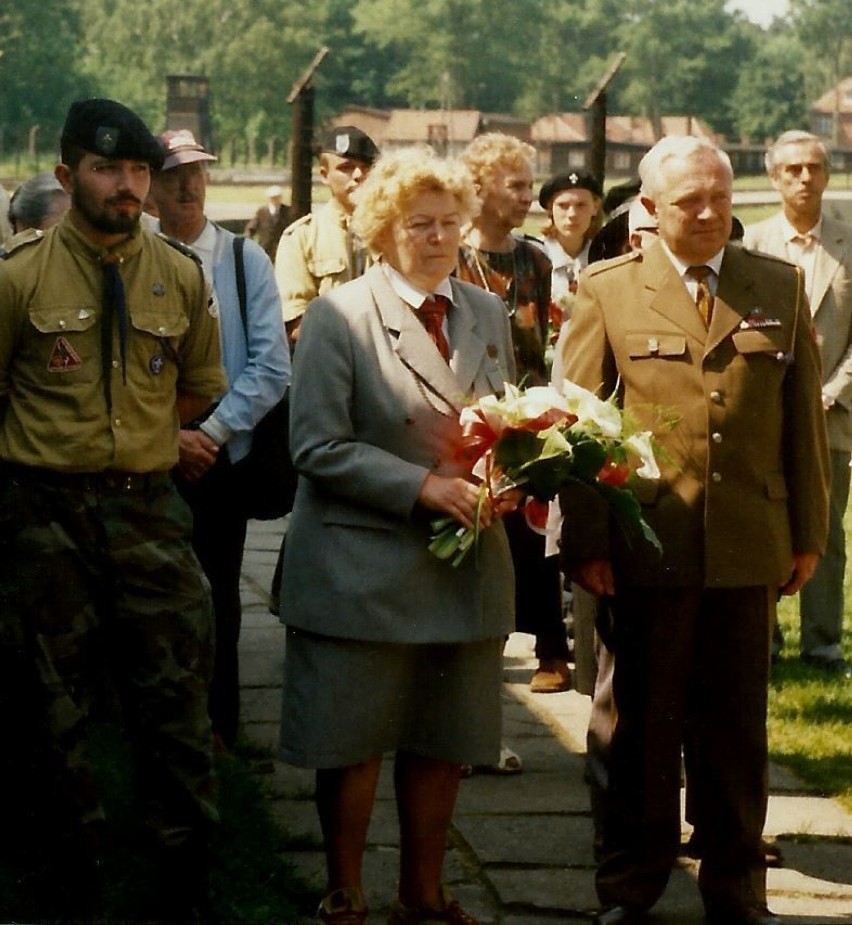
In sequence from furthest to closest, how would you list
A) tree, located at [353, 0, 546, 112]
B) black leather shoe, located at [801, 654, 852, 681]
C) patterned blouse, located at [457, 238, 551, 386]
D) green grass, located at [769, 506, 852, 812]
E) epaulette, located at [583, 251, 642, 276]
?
tree, located at [353, 0, 546, 112]
black leather shoe, located at [801, 654, 852, 681]
patterned blouse, located at [457, 238, 551, 386]
green grass, located at [769, 506, 852, 812]
epaulette, located at [583, 251, 642, 276]

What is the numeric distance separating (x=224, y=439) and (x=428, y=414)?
1.59m

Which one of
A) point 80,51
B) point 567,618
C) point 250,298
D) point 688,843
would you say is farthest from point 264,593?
point 80,51

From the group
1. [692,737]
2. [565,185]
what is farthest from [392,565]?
[565,185]

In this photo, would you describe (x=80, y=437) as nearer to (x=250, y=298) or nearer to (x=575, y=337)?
(x=575, y=337)

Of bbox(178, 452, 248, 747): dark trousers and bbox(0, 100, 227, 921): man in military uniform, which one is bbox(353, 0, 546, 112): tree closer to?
bbox(178, 452, 248, 747): dark trousers

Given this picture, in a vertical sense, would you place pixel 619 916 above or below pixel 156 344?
below

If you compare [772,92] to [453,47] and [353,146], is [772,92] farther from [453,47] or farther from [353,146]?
[353,146]

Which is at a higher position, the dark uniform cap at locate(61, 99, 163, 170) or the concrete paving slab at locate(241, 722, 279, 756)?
the dark uniform cap at locate(61, 99, 163, 170)

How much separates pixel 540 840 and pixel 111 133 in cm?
265

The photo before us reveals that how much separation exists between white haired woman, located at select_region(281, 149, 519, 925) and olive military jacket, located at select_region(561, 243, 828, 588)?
0.32 meters

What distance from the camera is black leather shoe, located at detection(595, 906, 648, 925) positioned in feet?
18.2

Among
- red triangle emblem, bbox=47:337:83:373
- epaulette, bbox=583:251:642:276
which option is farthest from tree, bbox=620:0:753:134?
red triangle emblem, bbox=47:337:83:373

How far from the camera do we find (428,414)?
209 inches

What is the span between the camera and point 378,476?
17.0 ft
